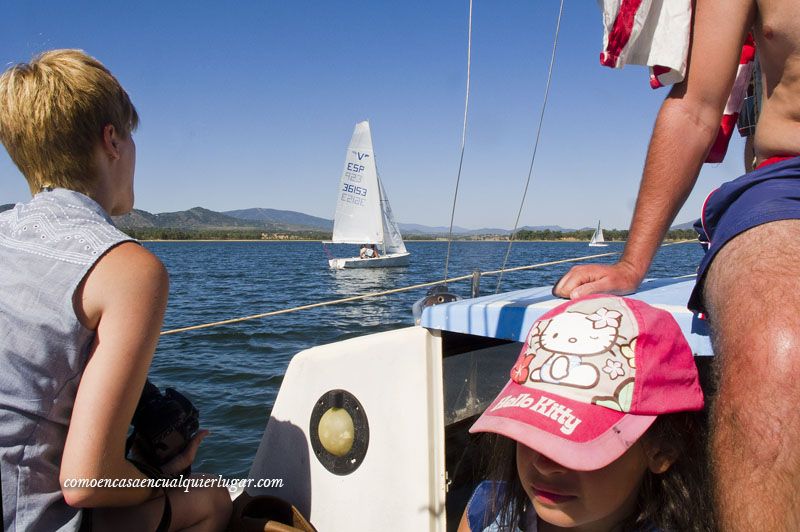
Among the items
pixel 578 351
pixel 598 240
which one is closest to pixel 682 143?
pixel 578 351

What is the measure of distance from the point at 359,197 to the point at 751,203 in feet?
98.8

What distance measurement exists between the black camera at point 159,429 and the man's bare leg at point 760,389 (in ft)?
3.88

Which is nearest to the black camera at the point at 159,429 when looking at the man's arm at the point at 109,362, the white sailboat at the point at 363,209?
the man's arm at the point at 109,362

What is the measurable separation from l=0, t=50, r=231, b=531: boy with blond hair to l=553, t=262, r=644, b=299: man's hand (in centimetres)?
88

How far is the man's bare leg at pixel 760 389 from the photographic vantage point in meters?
0.69

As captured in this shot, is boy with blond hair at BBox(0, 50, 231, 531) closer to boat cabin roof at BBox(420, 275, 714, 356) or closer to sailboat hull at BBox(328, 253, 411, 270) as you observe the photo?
boat cabin roof at BBox(420, 275, 714, 356)

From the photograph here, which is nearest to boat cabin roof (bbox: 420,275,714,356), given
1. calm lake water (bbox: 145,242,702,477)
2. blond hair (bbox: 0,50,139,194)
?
blond hair (bbox: 0,50,139,194)

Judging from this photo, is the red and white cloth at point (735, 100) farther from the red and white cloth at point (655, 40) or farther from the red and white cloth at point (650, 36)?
the red and white cloth at point (650, 36)

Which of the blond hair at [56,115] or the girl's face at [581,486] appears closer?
the girl's face at [581,486]

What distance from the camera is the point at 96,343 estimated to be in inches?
43.4

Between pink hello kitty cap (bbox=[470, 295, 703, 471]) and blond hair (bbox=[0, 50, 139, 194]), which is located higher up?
blond hair (bbox=[0, 50, 139, 194])

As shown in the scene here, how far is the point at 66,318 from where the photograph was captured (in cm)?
107

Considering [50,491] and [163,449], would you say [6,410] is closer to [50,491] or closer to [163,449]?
[50,491]

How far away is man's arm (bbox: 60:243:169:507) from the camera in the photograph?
1072mm
